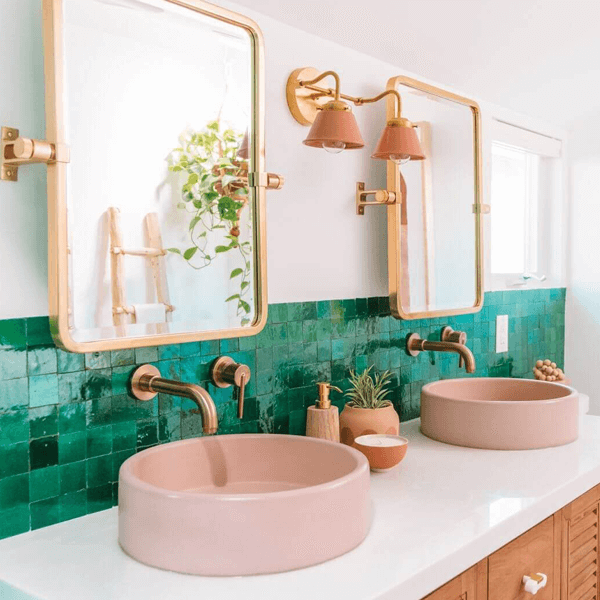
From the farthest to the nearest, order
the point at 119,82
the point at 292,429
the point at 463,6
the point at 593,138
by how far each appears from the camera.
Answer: the point at 593,138, the point at 463,6, the point at 292,429, the point at 119,82

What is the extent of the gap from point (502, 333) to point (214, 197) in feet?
4.49

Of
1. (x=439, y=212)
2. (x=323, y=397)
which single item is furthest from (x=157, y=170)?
(x=439, y=212)

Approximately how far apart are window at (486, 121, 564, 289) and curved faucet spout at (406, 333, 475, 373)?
851 millimetres

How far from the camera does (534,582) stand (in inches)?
53.5

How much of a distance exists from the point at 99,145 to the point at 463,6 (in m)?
1.11

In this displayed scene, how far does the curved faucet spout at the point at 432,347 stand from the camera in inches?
76.9

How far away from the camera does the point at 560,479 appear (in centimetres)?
149

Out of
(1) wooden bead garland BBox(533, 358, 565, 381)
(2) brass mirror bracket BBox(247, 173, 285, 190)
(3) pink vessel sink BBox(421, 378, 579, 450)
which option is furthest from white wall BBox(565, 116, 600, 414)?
(2) brass mirror bracket BBox(247, 173, 285, 190)

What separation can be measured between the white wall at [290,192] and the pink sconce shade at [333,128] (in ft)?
0.37

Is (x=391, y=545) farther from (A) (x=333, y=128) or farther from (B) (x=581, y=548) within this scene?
(A) (x=333, y=128)

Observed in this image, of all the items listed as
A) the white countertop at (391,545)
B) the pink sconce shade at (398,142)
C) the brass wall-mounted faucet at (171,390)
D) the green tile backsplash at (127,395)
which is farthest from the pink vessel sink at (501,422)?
the brass wall-mounted faucet at (171,390)

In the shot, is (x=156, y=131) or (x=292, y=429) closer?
(x=156, y=131)

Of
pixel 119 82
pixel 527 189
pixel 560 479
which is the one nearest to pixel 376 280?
pixel 560 479

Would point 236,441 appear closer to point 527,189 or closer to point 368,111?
point 368,111
